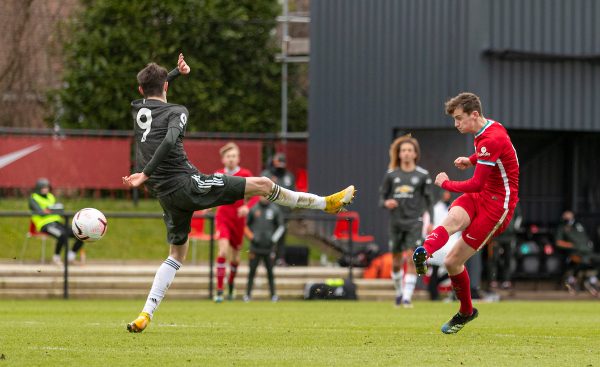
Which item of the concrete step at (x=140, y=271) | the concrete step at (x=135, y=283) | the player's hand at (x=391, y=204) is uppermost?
the player's hand at (x=391, y=204)

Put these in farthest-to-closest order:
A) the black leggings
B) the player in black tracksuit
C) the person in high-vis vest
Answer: the black leggings, the person in high-vis vest, the player in black tracksuit

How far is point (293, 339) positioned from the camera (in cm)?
941

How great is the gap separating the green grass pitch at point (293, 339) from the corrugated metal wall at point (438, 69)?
987 cm

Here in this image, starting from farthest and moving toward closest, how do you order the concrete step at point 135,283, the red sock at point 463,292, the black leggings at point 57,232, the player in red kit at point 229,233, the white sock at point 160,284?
the concrete step at point 135,283, the black leggings at point 57,232, the player in red kit at point 229,233, the red sock at point 463,292, the white sock at point 160,284

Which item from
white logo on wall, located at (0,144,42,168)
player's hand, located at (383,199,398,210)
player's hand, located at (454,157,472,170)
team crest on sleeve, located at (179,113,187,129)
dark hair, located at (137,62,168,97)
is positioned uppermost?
dark hair, located at (137,62,168,97)

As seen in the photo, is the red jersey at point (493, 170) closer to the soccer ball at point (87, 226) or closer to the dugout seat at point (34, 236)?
the soccer ball at point (87, 226)

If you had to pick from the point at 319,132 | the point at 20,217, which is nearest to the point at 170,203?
the point at 20,217

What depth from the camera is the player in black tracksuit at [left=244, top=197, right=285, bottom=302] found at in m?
18.7

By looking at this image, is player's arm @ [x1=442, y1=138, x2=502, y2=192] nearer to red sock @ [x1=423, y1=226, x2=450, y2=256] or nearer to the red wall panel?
red sock @ [x1=423, y1=226, x2=450, y2=256]

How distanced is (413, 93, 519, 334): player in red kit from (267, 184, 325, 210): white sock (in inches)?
38.7

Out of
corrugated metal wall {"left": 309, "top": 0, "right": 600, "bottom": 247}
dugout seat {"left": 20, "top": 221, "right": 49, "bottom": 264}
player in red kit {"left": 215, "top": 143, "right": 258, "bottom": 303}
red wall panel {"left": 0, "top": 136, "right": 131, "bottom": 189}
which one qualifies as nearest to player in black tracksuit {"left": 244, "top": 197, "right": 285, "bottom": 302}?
player in red kit {"left": 215, "top": 143, "right": 258, "bottom": 303}

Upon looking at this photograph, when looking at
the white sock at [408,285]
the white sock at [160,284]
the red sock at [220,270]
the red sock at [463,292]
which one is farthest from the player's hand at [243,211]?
the red sock at [463,292]

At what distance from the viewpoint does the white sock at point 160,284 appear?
32.2 feet

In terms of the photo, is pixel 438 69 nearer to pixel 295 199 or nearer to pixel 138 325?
pixel 295 199
